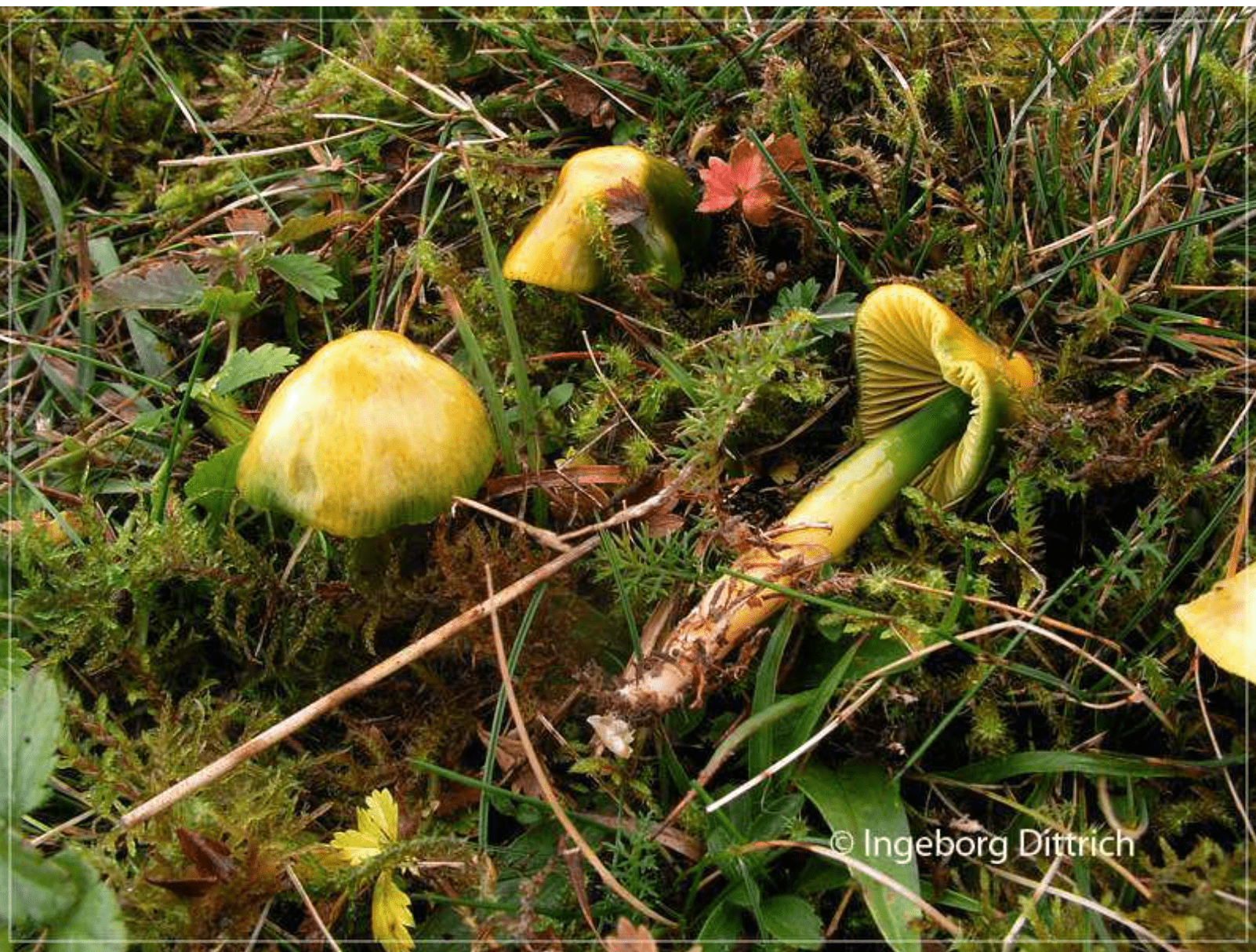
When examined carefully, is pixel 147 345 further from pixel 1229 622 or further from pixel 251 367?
pixel 1229 622

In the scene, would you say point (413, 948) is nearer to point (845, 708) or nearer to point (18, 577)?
point (845, 708)

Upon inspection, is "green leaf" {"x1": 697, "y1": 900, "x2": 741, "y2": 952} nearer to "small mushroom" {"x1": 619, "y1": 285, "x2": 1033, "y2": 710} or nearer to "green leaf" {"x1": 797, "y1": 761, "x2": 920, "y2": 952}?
"green leaf" {"x1": 797, "y1": 761, "x2": 920, "y2": 952}

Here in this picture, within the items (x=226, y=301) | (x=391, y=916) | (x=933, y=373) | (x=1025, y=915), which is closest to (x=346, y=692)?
(x=391, y=916)

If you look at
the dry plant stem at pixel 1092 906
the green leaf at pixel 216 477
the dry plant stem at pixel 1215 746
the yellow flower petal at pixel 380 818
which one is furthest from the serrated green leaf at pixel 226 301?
the dry plant stem at pixel 1215 746

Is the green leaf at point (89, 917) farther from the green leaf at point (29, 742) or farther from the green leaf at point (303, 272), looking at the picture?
the green leaf at point (303, 272)

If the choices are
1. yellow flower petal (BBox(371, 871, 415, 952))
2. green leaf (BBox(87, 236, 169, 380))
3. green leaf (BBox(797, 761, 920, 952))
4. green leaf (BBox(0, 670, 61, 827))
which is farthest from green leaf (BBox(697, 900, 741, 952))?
green leaf (BBox(87, 236, 169, 380))

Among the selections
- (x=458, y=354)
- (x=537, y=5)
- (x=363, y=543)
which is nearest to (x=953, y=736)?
(x=363, y=543)

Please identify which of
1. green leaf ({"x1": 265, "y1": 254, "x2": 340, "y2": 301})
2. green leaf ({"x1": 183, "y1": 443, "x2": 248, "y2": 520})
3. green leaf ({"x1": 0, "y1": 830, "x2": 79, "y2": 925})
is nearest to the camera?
green leaf ({"x1": 0, "y1": 830, "x2": 79, "y2": 925})
